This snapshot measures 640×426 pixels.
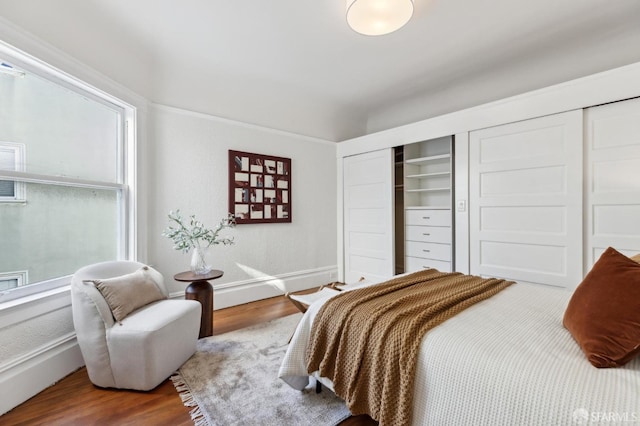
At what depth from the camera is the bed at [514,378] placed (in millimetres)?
865

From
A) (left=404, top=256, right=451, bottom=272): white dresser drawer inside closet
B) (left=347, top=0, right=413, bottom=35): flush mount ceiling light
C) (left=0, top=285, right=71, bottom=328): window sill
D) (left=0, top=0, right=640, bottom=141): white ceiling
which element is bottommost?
(left=404, top=256, right=451, bottom=272): white dresser drawer inside closet

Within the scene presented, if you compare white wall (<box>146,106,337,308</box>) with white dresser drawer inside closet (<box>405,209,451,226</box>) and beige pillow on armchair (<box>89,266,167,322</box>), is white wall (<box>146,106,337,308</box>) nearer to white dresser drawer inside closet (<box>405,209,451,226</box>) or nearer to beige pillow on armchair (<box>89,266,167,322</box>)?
beige pillow on armchair (<box>89,266,167,322</box>)

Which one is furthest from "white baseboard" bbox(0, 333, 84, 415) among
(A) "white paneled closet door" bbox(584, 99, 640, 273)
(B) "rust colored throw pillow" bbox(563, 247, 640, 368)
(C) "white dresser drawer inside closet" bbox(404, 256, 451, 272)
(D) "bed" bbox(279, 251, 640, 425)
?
(A) "white paneled closet door" bbox(584, 99, 640, 273)

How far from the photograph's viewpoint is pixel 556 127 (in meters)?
2.64

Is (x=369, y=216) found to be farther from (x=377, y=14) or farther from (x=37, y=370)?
(x=37, y=370)

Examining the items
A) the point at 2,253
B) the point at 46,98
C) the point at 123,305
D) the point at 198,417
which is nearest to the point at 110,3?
the point at 46,98

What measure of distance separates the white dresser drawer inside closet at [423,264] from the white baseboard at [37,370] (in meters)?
3.48

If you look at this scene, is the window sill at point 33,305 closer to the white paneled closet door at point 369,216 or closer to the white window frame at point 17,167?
the white window frame at point 17,167

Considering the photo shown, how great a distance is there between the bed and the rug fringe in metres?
1.17

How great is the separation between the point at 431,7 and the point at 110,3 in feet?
7.77

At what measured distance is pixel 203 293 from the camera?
8.33 feet

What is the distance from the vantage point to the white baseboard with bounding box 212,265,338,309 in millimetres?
3392

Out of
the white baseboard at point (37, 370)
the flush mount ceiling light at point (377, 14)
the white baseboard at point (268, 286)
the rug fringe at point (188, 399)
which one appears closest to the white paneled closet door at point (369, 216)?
the white baseboard at point (268, 286)

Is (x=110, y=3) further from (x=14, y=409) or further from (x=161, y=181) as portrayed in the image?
(x=14, y=409)
